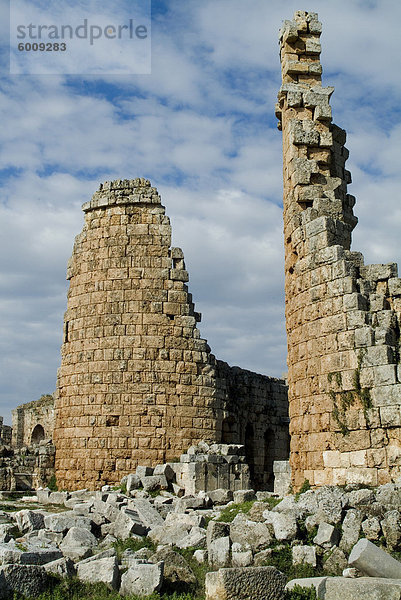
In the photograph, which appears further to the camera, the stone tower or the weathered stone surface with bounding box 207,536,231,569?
the stone tower

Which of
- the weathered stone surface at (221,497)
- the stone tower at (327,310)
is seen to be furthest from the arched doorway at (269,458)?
the stone tower at (327,310)

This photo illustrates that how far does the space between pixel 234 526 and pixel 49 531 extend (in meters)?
2.64

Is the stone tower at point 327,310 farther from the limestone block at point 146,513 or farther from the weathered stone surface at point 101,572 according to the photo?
the weathered stone surface at point 101,572

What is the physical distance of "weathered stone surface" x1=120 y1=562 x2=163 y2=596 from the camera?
7.15 m

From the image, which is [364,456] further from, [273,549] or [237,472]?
[237,472]

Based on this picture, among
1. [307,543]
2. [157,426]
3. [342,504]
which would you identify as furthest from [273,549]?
[157,426]

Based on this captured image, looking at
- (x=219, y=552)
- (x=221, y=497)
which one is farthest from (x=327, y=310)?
(x=219, y=552)

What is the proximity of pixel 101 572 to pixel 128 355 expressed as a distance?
8.33 meters

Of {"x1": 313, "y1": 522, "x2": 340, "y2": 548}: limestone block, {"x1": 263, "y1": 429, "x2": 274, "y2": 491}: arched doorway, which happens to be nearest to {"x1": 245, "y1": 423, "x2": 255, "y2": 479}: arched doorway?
{"x1": 263, "y1": 429, "x2": 274, "y2": 491}: arched doorway

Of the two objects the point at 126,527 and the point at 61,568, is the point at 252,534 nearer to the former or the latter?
the point at 126,527

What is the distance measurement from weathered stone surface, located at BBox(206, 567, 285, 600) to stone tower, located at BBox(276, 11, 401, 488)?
11.6 feet

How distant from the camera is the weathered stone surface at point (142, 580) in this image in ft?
23.5

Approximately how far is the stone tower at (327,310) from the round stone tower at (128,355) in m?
3.64

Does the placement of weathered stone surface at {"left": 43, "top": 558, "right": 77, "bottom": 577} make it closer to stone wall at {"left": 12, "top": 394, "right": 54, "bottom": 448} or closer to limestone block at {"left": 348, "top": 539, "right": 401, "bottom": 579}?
limestone block at {"left": 348, "top": 539, "right": 401, "bottom": 579}
